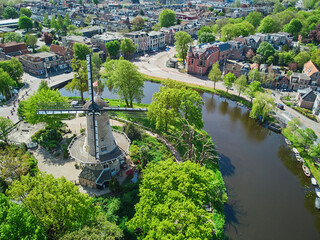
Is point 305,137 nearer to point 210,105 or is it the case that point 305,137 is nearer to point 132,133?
point 210,105

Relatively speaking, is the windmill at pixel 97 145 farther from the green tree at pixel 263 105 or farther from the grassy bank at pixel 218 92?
the grassy bank at pixel 218 92

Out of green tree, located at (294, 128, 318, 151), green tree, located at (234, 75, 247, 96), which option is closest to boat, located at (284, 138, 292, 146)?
green tree, located at (294, 128, 318, 151)

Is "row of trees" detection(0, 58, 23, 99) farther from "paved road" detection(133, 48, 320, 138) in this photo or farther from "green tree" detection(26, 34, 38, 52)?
"paved road" detection(133, 48, 320, 138)

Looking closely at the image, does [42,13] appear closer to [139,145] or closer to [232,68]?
[232,68]

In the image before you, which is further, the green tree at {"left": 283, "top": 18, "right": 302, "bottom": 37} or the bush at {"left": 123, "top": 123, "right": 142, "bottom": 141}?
the green tree at {"left": 283, "top": 18, "right": 302, "bottom": 37}

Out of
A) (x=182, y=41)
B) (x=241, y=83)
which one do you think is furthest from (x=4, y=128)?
(x=182, y=41)

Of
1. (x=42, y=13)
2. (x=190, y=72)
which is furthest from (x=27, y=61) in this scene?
(x=42, y=13)
